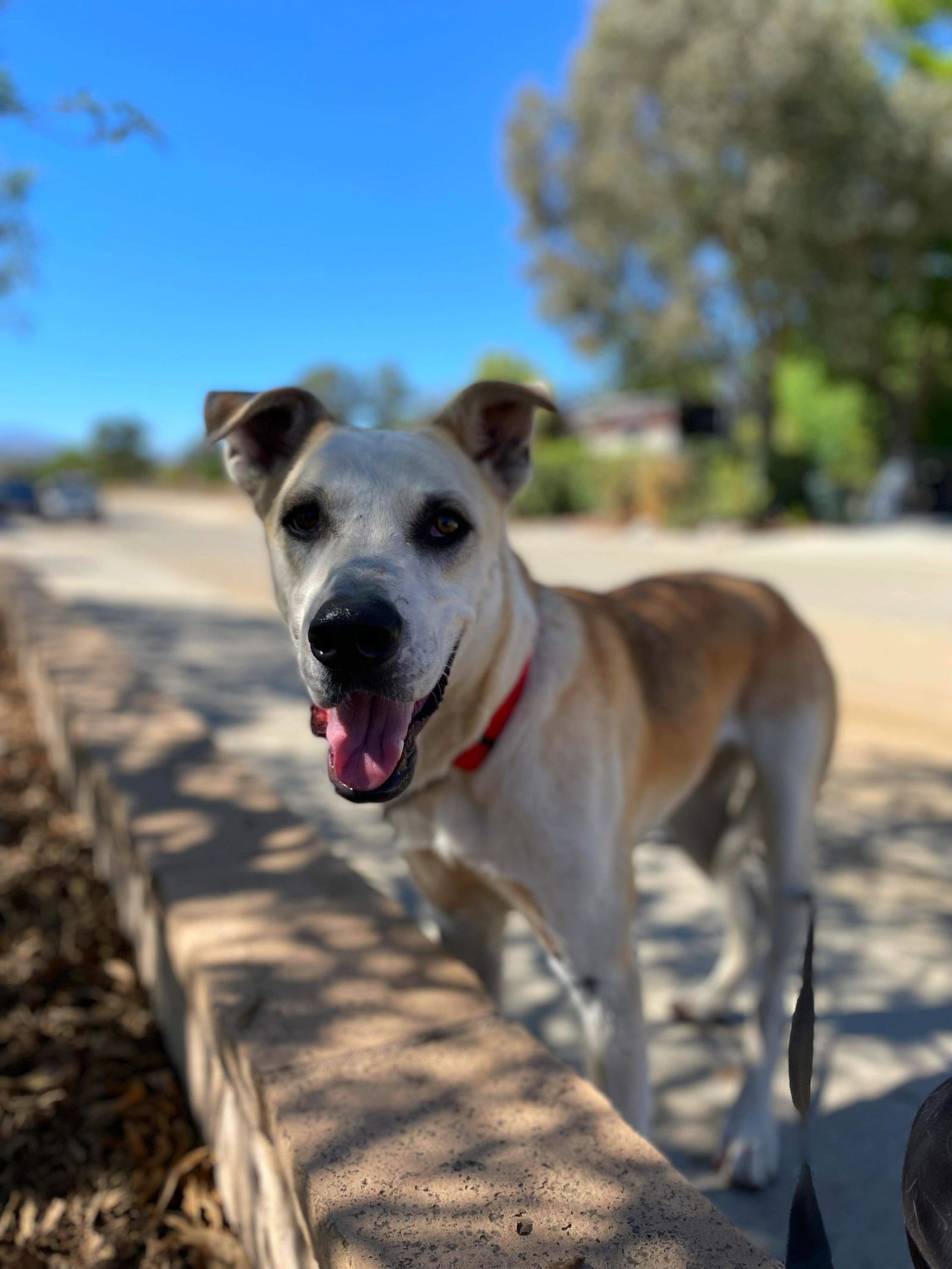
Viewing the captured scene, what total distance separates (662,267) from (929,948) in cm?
2491

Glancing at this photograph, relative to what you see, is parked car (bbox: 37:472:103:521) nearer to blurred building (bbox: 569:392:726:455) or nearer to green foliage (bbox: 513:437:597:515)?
green foliage (bbox: 513:437:597:515)

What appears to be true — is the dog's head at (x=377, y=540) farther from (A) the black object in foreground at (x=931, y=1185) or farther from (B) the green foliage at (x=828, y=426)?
(B) the green foliage at (x=828, y=426)

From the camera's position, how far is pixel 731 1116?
244cm

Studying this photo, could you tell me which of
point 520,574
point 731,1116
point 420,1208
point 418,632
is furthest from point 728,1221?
point 520,574

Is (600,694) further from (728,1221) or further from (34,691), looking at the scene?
(34,691)

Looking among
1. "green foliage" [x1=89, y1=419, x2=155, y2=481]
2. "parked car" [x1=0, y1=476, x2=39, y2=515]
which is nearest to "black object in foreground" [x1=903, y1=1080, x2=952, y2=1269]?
"parked car" [x1=0, y1=476, x2=39, y2=515]

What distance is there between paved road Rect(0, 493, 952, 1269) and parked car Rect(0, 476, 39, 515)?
2752cm

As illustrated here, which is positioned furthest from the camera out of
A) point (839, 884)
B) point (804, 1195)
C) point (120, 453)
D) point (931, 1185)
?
point (120, 453)

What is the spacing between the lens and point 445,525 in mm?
2041

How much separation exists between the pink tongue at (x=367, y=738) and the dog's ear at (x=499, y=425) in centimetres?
79

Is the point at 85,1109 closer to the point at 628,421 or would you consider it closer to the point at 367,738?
the point at 367,738

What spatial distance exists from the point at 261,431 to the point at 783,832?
6.27 ft

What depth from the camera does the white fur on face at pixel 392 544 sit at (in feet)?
5.87

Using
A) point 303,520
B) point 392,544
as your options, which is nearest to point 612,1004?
point 392,544
